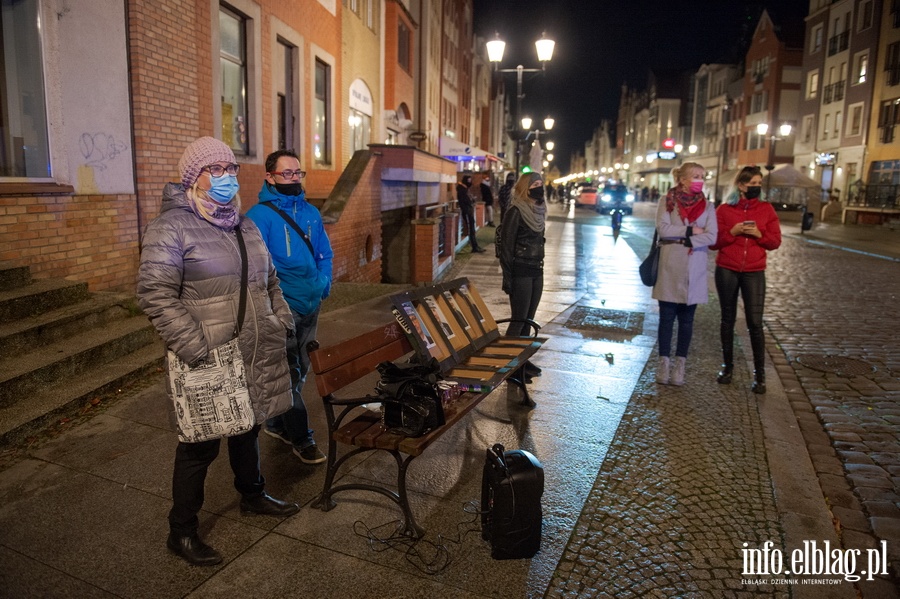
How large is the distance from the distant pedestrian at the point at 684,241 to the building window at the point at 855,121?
40420 mm

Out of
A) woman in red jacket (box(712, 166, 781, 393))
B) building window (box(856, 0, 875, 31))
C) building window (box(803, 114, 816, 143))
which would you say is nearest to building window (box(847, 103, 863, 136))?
building window (box(856, 0, 875, 31))

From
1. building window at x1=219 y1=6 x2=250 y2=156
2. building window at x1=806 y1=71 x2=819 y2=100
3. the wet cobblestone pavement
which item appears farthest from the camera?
building window at x1=806 y1=71 x2=819 y2=100

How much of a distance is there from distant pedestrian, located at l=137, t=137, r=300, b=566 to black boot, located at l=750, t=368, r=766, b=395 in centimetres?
482

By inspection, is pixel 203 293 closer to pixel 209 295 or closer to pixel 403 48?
pixel 209 295

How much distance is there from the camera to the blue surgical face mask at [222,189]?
328 centimetres

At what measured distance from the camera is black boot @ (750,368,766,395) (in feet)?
21.3

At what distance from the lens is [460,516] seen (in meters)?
3.88

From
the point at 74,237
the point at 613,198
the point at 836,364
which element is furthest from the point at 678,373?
the point at 613,198

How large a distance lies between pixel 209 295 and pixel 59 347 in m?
3.21

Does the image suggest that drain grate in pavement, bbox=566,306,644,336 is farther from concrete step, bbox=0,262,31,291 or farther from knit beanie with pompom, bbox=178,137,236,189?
knit beanie with pompom, bbox=178,137,236,189

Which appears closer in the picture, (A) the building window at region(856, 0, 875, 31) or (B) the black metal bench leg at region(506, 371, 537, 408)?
(B) the black metal bench leg at region(506, 371, 537, 408)

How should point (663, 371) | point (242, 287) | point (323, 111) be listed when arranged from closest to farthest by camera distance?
point (242, 287)
point (663, 371)
point (323, 111)

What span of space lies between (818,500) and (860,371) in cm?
382

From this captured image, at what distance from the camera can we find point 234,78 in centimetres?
1087
